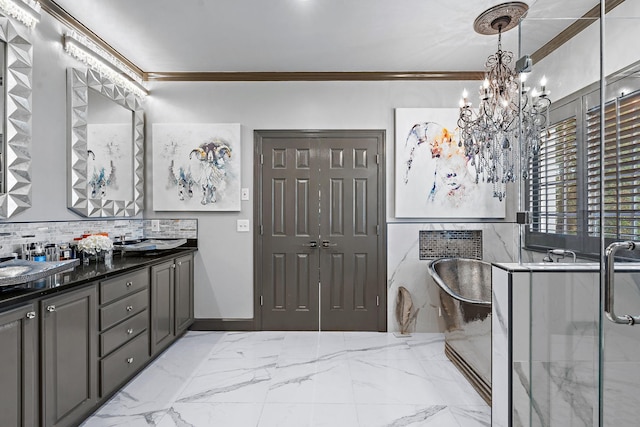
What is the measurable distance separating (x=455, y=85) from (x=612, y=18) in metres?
2.66

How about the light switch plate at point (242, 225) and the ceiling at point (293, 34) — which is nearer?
the ceiling at point (293, 34)

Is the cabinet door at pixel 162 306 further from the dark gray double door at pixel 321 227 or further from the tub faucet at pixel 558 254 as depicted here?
the tub faucet at pixel 558 254

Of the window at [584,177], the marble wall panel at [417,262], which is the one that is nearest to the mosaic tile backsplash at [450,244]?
the marble wall panel at [417,262]

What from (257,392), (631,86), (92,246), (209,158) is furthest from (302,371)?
(631,86)

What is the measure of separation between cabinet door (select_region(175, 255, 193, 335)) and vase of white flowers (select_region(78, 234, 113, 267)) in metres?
0.71

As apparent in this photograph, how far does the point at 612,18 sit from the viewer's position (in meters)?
1.25

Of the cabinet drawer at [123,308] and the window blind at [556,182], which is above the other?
the window blind at [556,182]

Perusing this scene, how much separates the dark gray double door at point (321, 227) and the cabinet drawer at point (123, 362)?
1289 mm

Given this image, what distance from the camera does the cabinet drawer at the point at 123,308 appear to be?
87.1 inches

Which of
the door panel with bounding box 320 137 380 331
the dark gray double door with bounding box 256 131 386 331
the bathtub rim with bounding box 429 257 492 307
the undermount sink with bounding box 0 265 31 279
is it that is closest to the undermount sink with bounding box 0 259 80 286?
the undermount sink with bounding box 0 265 31 279

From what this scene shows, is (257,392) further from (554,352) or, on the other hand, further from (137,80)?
(137,80)

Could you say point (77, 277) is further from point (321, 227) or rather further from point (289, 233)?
point (321, 227)

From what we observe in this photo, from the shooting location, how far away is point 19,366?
5.17 feet

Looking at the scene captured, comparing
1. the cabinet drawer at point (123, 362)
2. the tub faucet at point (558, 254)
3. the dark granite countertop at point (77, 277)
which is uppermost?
the tub faucet at point (558, 254)
